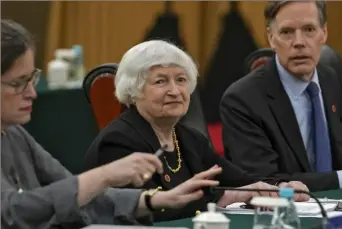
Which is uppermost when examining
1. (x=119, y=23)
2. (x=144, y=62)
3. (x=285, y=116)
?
(x=119, y=23)

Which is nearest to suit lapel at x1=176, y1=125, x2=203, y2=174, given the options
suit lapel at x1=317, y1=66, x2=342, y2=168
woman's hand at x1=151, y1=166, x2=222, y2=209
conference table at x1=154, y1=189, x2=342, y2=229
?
conference table at x1=154, y1=189, x2=342, y2=229

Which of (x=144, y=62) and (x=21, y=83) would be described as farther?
(x=144, y=62)

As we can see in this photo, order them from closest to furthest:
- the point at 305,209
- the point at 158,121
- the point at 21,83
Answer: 1. the point at 21,83
2. the point at 305,209
3. the point at 158,121

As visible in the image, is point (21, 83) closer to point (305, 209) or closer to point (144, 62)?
point (144, 62)

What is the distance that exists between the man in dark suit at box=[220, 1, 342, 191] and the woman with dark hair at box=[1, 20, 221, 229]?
1.25m

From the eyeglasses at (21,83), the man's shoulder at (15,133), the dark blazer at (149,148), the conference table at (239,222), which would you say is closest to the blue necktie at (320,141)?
the dark blazer at (149,148)

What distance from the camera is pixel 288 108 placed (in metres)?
4.23

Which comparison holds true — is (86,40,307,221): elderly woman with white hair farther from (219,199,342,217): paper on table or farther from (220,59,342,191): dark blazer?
(220,59,342,191): dark blazer

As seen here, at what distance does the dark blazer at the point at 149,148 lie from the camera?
134 inches

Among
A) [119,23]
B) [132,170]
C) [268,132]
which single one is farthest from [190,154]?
[119,23]

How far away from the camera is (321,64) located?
470 cm

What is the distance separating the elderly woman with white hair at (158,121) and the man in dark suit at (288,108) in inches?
20.3

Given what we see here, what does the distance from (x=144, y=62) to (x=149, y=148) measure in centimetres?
31

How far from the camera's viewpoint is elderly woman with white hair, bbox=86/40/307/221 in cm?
346
